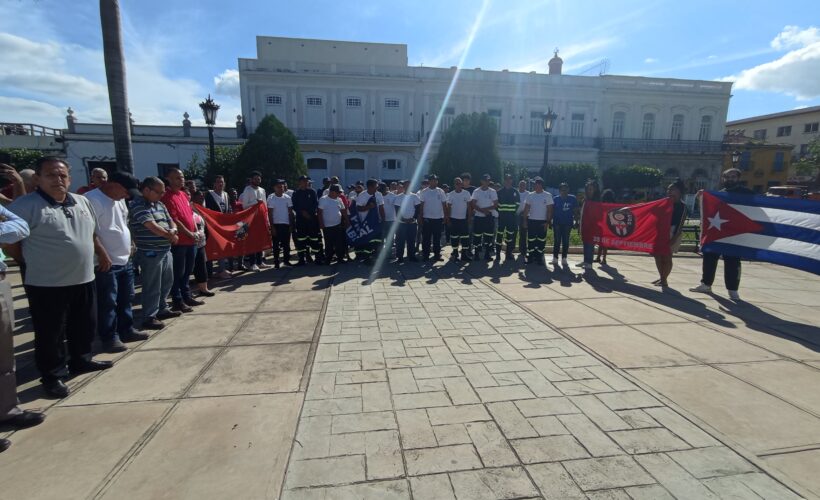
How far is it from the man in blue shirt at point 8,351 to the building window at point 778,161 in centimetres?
5354

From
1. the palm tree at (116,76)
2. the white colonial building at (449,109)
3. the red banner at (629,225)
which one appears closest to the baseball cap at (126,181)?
the palm tree at (116,76)

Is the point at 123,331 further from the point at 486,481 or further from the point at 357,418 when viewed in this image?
the point at 486,481

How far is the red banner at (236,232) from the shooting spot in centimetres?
704

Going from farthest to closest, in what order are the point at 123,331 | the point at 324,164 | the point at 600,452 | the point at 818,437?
the point at 324,164 < the point at 123,331 < the point at 818,437 < the point at 600,452

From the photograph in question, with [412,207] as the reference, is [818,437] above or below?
below

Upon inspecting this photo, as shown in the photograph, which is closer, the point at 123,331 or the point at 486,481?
the point at 486,481

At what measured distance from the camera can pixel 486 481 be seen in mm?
2270

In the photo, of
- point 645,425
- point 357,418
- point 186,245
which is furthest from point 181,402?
point 645,425

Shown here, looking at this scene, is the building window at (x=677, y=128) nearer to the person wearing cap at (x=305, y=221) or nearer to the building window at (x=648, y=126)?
the building window at (x=648, y=126)

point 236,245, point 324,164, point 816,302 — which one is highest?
point 324,164

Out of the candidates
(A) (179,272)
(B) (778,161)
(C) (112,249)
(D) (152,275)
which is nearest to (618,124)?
(B) (778,161)

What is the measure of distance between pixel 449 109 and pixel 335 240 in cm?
2282

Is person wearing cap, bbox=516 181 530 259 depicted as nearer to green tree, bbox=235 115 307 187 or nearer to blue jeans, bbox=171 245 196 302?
blue jeans, bbox=171 245 196 302

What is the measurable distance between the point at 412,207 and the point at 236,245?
378 centimetres
